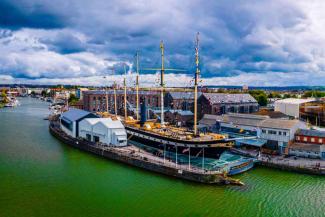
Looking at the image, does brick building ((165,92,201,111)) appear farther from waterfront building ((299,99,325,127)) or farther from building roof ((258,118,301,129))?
building roof ((258,118,301,129))

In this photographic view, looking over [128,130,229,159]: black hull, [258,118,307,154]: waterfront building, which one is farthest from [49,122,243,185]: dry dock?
[258,118,307,154]: waterfront building

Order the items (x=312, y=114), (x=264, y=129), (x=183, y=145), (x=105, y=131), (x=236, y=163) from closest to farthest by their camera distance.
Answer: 1. (x=236, y=163)
2. (x=183, y=145)
3. (x=264, y=129)
4. (x=105, y=131)
5. (x=312, y=114)

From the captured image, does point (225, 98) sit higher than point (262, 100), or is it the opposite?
point (225, 98)

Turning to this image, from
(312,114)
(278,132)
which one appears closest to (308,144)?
(278,132)

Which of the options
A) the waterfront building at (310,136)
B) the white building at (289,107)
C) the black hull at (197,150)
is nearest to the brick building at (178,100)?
the white building at (289,107)

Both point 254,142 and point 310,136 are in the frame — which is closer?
point 310,136

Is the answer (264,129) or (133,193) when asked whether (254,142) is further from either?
(133,193)

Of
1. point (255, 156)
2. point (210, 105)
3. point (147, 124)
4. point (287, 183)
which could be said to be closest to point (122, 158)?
point (147, 124)
